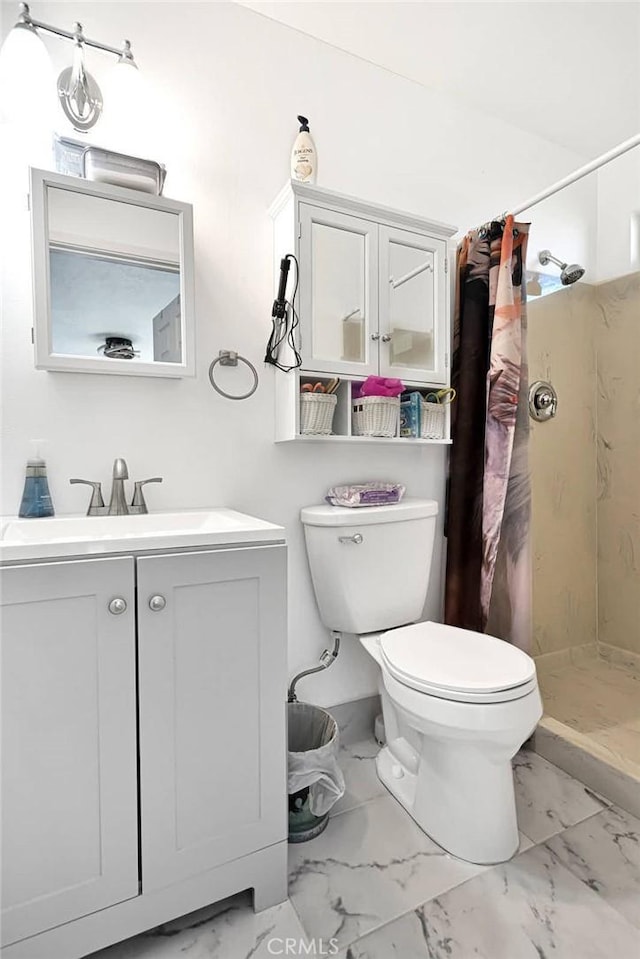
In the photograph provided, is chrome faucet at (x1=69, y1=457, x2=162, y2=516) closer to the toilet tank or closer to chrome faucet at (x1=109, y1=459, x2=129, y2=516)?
chrome faucet at (x1=109, y1=459, x2=129, y2=516)

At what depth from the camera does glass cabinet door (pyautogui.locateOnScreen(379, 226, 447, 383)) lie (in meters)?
1.59

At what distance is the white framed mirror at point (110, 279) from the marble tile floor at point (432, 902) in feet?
4.37

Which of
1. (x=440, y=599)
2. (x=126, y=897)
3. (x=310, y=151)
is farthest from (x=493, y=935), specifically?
(x=310, y=151)

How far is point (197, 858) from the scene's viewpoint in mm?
993

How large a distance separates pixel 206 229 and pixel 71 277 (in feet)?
1.44

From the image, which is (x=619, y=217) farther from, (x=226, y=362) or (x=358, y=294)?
(x=226, y=362)

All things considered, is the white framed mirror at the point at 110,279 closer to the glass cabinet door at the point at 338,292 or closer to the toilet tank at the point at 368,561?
the glass cabinet door at the point at 338,292

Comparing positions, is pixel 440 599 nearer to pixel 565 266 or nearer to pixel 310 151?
pixel 565 266

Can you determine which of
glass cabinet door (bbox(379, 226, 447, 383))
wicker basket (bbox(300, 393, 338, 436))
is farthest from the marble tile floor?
glass cabinet door (bbox(379, 226, 447, 383))

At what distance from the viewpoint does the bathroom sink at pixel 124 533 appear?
0.86 meters

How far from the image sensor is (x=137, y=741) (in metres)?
0.93

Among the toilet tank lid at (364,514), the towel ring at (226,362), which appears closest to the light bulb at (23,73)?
the towel ring at (226,362)

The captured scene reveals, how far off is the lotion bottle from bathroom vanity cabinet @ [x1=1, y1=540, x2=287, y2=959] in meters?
1.16

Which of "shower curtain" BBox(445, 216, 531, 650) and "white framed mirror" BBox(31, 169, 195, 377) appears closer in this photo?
"white framed mirror" BBox(31, 169, 195, 377)
